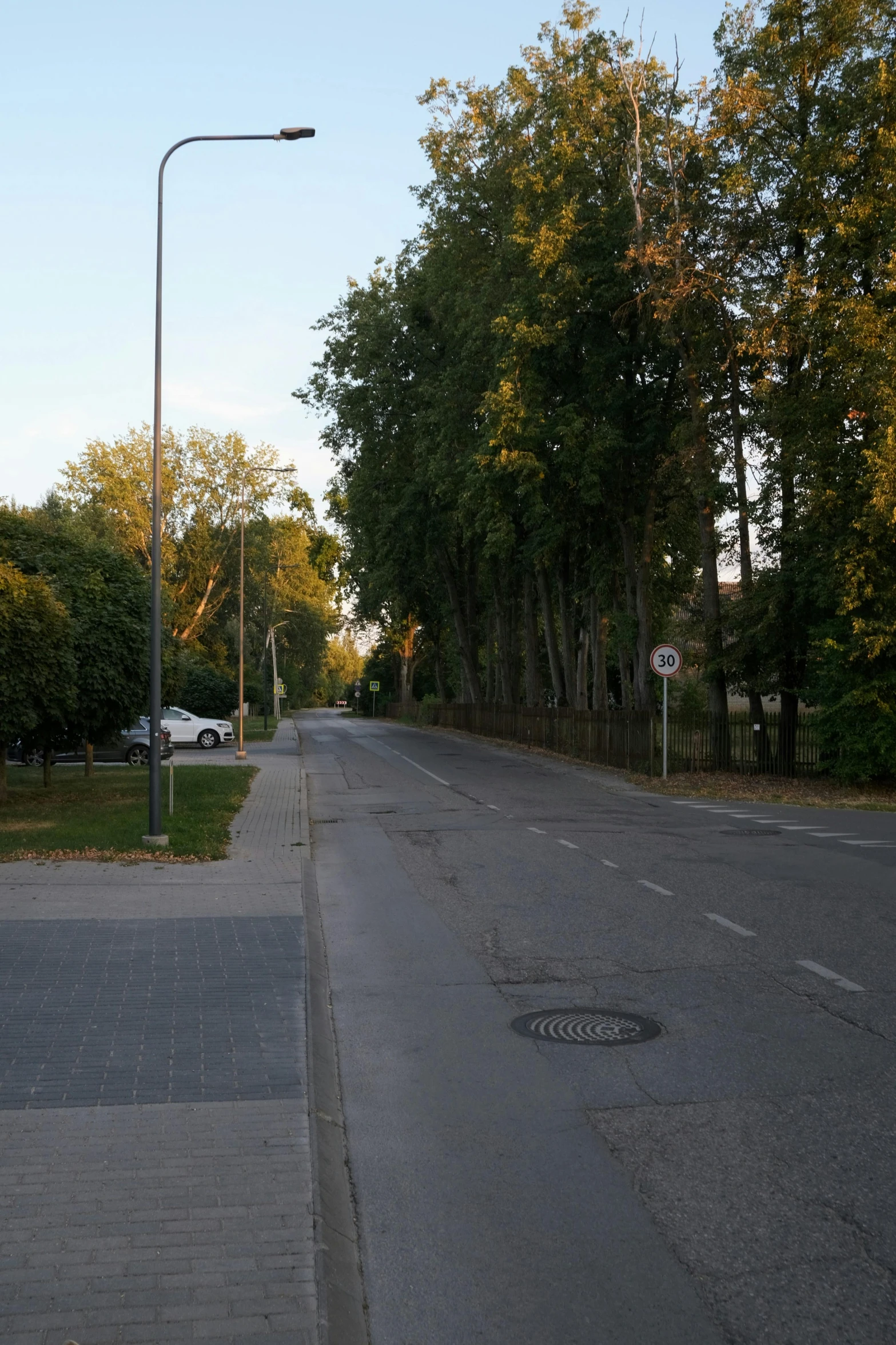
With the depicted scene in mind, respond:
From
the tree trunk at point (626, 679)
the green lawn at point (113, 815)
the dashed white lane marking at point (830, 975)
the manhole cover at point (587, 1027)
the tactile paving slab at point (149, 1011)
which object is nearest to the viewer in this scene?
the tactile paving slab at point (149, 1011)

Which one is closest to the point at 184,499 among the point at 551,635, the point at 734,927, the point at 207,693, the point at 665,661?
the point at 207,693

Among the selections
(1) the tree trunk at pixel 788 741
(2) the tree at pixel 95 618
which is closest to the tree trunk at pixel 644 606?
(1) the tree trunk at pixel 788 741

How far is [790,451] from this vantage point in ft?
81.1

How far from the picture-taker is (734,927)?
1009cm

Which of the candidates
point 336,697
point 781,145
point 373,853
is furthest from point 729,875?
point 336,697

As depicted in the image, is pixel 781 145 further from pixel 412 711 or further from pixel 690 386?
pixel 412 711

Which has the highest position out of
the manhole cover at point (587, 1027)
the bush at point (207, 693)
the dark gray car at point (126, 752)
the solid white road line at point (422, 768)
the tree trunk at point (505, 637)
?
the tree trunk at point (505, 637)

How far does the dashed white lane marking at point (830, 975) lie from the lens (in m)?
7.99

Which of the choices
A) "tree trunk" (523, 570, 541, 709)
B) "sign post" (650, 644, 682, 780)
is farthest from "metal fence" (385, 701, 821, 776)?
"tree trunk" (523, 570, 541, 709)

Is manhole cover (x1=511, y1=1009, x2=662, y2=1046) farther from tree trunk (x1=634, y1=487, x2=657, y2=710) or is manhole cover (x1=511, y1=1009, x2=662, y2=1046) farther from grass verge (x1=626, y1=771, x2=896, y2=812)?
tree trunk (x1=634, y1=487, x2=657, y2=710)

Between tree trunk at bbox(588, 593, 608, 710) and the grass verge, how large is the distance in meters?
12.5

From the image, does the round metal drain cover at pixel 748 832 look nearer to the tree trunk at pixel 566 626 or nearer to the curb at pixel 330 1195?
the curb at pixel 330 1195

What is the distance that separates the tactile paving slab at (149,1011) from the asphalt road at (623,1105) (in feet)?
1.52

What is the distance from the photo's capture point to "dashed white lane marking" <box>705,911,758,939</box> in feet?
32.0
